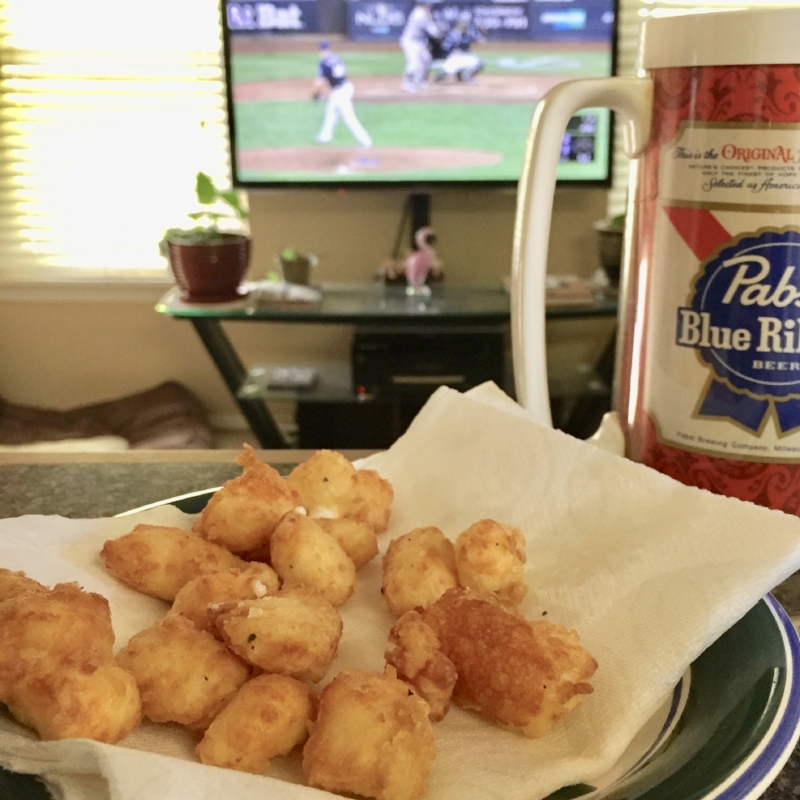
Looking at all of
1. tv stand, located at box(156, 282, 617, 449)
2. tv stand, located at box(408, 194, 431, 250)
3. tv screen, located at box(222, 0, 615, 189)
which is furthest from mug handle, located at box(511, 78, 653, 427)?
tv stand, located at box(408, 194, 431, 250)

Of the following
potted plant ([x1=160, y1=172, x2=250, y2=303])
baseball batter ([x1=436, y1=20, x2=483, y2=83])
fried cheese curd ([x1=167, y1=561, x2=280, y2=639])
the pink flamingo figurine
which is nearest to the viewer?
fried cheese curd ([x1=167, y1=561, x2=280, y2=639])

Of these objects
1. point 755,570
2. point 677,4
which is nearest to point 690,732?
point 755,570

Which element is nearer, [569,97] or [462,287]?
[569,97]

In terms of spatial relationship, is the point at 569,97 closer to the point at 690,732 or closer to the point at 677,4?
the point at 690,732

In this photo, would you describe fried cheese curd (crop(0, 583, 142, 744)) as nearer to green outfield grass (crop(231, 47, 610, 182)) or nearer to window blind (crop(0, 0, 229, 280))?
green outfield grass (crop(231, 47, 610, 182))

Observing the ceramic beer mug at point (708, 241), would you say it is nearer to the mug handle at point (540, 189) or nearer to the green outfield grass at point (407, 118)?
the mug handle at point (540, 189)

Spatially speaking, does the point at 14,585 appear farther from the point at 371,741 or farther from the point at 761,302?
the point at 761,302

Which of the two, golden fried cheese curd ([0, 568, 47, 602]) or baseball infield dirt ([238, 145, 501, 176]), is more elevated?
baseball infield dirt ([238, 145, 501, 176])
